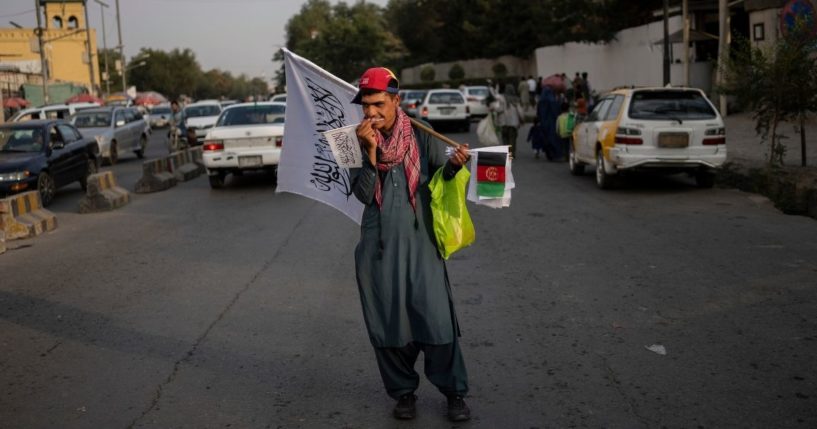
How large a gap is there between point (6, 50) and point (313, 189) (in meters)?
85.1

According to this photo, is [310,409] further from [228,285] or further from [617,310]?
[228,285]

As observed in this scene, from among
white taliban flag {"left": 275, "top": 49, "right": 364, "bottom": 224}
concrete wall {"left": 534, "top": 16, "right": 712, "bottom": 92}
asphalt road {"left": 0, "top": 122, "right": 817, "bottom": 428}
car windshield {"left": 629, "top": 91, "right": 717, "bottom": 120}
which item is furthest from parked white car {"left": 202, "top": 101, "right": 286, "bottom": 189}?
concrete wall {"left": 534, "top": 16, "right": 712, "bottom": 92}

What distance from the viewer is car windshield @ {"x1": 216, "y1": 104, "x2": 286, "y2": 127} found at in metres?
16.7

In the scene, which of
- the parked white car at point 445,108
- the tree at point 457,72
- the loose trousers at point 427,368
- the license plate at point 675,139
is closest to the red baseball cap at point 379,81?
the loose trousers at point 427,368

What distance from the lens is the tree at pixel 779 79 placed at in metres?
12.9

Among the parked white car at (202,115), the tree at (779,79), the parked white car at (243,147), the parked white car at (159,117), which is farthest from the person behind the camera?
the parked white car at (159,117)

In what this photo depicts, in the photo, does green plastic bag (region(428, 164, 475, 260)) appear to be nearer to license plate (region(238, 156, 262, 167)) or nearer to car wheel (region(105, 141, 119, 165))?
license plate (region(238, 156, 262, 167))

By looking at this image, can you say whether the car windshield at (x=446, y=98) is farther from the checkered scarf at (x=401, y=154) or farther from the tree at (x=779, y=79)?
the checkered scarf at (x=401, y=154)

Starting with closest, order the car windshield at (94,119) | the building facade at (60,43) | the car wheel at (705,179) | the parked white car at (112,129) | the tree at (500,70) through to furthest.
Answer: the car wheel at (705,179) → the parked white car at (112,129) → the car windshield at (94,119) → the tree at (500,70) → the building facade at (60,43)

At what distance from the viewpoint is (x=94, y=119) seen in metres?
26.2

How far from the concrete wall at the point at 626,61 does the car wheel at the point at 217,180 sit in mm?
18818

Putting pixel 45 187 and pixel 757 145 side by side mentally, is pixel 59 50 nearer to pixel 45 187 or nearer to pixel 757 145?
pixel 45 187

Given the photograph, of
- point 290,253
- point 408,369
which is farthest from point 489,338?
point 290,253

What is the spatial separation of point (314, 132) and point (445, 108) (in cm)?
2668
